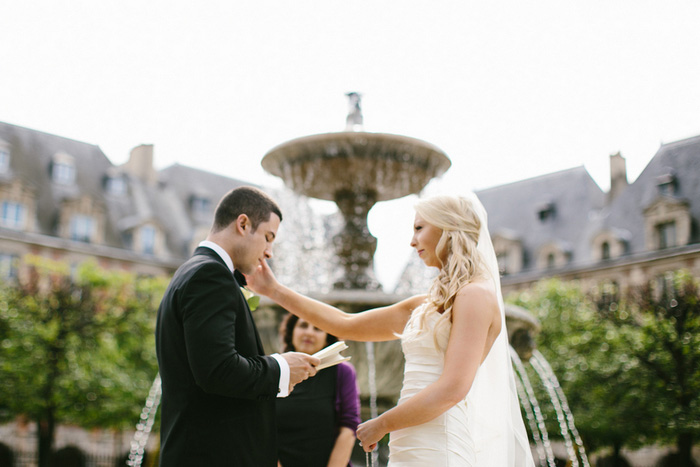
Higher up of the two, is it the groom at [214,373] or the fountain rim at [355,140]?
the fountain rim at [355,140]

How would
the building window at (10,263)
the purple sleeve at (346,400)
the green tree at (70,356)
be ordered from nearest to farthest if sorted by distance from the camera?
the purple sleeve at (346,400) < the green tree at (70,356) < the building window at (10,263)

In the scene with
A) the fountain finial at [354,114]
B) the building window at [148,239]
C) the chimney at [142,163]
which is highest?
the chimney at [142,163]

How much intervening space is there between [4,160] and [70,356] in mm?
16338

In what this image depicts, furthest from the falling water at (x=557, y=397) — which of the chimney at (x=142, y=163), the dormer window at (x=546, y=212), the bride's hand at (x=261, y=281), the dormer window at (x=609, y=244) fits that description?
the chimney at (x=142, y=163)

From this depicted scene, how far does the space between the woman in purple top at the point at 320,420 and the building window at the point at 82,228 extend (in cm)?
3854

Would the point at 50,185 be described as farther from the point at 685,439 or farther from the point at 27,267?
the point at 685,439

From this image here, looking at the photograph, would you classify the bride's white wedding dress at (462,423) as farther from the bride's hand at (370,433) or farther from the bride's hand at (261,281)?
the bride's hand at (261,281)

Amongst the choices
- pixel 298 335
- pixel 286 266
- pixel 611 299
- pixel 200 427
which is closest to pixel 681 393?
pixel 611 299

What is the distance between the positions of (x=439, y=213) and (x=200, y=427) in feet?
5.11

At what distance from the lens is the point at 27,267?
34094 mm

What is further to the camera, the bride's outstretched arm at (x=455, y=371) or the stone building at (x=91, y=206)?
the stone building at (x=91, y=206)

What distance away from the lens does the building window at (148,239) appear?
142 ft

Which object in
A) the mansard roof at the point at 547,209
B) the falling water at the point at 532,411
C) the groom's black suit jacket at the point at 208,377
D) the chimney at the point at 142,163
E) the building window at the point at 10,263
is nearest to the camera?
the groom's black suit jacket at the point at 208,377

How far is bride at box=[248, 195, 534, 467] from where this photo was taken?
10.5 ft
